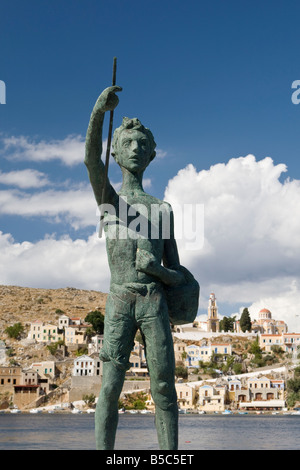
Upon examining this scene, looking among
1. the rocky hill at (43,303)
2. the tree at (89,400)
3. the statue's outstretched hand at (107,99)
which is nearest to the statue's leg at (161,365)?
the statue's outstretched hand at (107,99)

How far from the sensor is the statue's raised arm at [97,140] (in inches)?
227

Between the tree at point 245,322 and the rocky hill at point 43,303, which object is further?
the rocky hill at point 43,303

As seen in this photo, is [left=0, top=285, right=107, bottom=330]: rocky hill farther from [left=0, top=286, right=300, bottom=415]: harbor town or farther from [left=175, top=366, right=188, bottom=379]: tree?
[left=175, top=366, right=188, bottom=379]: tree

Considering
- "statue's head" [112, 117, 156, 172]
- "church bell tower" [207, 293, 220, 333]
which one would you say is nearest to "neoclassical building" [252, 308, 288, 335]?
"church bell tower" [207, 293, 220, 333]

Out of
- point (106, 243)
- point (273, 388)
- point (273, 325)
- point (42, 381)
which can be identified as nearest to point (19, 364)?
point (42, 381)

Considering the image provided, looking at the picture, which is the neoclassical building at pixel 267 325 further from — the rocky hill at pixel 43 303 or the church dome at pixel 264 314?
the rocky hill at pixel 43 303

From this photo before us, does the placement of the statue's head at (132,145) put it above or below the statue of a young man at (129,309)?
above

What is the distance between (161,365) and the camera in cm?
581

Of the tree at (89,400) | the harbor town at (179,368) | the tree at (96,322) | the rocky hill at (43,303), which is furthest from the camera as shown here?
the rocky hill at (43,303)

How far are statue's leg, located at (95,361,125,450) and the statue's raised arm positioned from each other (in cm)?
143

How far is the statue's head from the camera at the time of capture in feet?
20.5
